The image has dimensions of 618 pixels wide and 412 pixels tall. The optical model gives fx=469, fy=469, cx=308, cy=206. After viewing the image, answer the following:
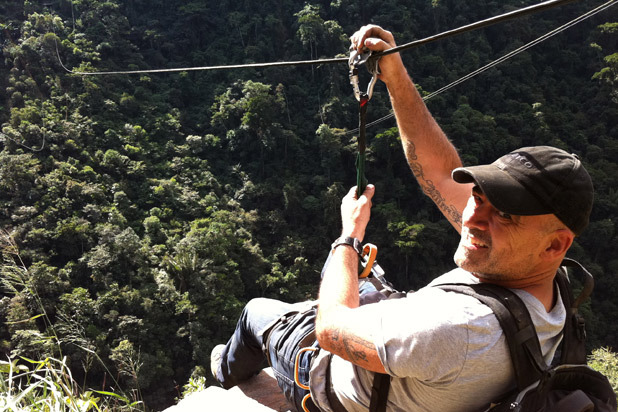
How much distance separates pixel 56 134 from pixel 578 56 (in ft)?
80.8

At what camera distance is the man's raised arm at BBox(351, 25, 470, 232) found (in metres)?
1.52

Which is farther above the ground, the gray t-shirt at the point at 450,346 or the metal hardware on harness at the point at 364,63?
the metal hardware on harness at the point at 364,63

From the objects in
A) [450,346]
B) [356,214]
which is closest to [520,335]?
[450,346]

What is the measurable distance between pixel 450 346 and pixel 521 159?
16.5 inches

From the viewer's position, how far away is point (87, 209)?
17.0m

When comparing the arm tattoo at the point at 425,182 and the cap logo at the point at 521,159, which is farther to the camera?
the arm tattoo at the point at 425,182

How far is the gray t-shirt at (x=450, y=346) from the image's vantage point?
886 mm

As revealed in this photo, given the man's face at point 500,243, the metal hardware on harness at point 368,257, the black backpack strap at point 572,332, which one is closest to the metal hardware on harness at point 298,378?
the metal hardware on harness at point 368,257

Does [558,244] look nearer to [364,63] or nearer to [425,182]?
[425,182]

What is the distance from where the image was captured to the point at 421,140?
156 centimetres

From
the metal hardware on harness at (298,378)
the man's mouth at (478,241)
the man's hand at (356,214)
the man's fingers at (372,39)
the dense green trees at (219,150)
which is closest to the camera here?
the man's mouth at (478,241)

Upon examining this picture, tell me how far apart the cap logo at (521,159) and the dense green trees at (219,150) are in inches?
516

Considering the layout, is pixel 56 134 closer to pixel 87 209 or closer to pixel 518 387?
pixel 87 209

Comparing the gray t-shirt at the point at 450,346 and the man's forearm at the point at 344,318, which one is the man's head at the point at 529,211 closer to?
the gray t-shirt at the point at 450,346
